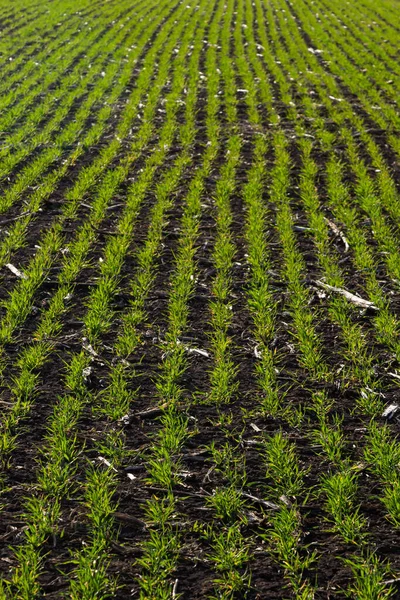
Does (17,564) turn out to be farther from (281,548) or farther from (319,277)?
(319,277)

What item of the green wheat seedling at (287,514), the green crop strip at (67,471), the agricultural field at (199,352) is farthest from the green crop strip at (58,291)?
the green wheat seedling at (287,514)

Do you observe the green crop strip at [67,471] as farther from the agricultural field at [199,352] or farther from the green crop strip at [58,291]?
the green crop strip at [58,291]

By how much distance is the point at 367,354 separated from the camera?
14.7 feet

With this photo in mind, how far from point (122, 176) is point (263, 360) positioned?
399 cm

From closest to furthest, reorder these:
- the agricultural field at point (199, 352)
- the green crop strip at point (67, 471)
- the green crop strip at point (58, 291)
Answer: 1. the green crop strip at point (67, 471)
2. the agricultural field at point (199, 352)
3. the green crop strip at point (58, 291)

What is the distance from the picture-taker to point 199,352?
178 inches

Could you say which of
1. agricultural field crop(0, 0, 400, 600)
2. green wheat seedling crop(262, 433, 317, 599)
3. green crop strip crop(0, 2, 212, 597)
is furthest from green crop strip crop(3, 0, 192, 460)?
green wheat seedling crop(262, 433, 317, 599)

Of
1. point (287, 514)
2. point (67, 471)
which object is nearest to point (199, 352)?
point (67, 471)

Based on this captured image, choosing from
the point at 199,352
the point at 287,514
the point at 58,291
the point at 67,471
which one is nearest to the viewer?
the point at 287,514

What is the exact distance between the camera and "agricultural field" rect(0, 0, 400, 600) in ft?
10.0

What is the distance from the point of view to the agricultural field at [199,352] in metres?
3.05

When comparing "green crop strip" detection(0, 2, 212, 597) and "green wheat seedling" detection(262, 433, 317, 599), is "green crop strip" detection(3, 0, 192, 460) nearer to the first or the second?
"green crop strip" detection(0, 2, 212, 597)

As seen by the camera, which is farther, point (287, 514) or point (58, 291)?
point (58, 291)

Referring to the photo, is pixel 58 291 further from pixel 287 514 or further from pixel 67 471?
pixel 287 514
